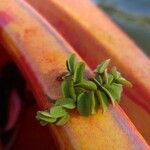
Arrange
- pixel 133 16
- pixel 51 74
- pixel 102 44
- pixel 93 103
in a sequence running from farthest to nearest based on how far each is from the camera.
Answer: pixel 133 16
pixel 102 44
pixel 51 74
pixel 93 103

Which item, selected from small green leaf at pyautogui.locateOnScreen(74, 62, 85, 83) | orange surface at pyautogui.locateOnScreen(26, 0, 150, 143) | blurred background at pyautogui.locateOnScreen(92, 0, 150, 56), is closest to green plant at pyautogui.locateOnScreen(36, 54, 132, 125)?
small green leaf at pyautogui.locateOnScreen(74, 62, 85, 83)

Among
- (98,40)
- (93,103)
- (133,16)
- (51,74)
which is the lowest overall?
(93,103)

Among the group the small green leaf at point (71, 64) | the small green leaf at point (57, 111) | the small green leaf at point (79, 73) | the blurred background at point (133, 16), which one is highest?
the blurred background at point (133, 16)

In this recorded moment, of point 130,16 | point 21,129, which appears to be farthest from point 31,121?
point 130,16

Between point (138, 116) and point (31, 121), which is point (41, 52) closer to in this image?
point (138, 116)

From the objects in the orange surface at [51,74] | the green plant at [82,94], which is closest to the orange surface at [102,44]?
the orange surface at [51,74]

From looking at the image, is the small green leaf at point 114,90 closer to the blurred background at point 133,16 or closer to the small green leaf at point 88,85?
the small green leaf at point 88,85

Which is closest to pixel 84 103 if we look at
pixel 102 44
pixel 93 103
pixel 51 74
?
pixel 93 103

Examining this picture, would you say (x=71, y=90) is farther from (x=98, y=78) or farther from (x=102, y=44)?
(x=102, y=44)
